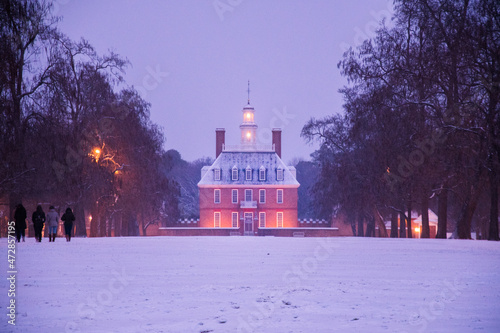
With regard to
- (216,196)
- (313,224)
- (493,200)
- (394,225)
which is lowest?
(313,224)

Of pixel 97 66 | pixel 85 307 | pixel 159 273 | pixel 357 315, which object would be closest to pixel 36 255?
pixel 159 273

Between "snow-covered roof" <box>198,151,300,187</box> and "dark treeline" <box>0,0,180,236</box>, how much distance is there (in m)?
27.2

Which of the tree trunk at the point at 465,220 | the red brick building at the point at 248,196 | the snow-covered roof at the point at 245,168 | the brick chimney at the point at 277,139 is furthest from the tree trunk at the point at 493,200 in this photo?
the brick chimney at the point at 277,139

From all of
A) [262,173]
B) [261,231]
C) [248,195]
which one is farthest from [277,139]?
[261,231]

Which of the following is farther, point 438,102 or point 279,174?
point 279,174

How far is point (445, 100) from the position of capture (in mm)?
30984

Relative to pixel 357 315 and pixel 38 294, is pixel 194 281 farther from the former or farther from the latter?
pixel 357 315

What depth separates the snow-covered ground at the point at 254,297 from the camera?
23.9 ft

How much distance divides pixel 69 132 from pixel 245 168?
158 feet

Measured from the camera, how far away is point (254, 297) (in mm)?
8953

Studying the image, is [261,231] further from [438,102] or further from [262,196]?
[438,102]

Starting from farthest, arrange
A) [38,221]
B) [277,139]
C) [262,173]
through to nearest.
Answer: [277,139] < [262,173] < [38,221]

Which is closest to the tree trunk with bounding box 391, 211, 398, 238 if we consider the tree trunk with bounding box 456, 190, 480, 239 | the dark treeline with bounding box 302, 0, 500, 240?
the dark treeline with bounding box 302, 0, 500, 240

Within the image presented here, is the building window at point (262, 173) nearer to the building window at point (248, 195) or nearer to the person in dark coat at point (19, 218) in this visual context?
the building window at point (248, 195)
